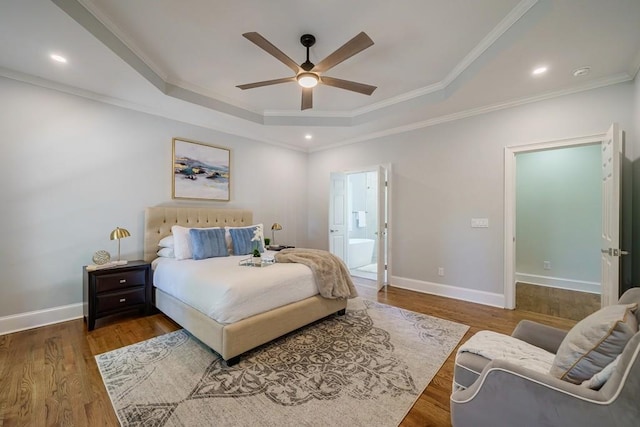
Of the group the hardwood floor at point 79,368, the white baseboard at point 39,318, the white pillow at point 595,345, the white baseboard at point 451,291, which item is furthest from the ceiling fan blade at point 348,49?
the white baseboard at point 39,318

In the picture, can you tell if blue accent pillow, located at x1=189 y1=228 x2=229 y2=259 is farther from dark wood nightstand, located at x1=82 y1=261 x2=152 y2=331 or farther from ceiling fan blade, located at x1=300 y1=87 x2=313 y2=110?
ceiling fan blade, located at x1=300 y1=87 x2=313 y2=110

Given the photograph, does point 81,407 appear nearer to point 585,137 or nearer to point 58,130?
point 58,130

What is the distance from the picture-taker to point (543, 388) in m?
1.05

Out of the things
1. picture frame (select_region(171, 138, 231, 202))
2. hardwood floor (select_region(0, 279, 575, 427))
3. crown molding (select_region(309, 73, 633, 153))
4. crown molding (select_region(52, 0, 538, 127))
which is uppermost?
crown molding (select_region(52, 0, 538, 127))

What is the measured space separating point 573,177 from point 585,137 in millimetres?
1892

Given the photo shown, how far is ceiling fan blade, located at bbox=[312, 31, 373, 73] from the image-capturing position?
1.96 meters

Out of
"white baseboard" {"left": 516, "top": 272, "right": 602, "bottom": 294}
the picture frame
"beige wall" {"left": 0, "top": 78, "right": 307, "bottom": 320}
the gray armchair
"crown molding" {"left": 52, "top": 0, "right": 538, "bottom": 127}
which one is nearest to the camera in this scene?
the gray armchair

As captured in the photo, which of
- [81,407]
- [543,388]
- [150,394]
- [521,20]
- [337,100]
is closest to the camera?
[543,388]

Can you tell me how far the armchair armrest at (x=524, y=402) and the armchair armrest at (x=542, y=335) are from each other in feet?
2.34

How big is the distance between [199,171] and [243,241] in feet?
4.70

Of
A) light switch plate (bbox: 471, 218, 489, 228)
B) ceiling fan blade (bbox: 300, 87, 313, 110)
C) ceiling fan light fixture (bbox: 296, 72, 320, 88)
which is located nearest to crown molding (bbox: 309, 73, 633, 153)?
light switch plate (bbox: 471, 218, 489, 228)

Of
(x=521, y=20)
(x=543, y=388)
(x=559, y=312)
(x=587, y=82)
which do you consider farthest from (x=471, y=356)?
(x=587, y=82)

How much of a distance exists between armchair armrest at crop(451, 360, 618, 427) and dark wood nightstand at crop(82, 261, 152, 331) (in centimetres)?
341

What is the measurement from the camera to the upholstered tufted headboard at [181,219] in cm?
353
